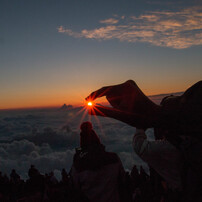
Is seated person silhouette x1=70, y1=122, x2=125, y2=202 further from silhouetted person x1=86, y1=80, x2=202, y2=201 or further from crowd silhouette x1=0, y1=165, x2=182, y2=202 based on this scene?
silhouetted person x1=86, y1=80, x2=202, y2=201

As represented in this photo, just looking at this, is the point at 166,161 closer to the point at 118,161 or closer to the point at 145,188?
the point at 118,161

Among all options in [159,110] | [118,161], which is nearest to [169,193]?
[159,110]

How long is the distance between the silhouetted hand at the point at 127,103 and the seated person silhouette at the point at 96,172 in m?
2.56

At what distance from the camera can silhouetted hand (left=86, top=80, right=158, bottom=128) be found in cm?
115

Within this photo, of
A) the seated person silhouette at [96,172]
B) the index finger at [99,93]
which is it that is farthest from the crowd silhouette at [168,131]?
the seated person silhouette at [96,172]

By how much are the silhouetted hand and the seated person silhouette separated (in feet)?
8.38

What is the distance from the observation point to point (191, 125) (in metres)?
1.22

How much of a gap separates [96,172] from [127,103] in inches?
109

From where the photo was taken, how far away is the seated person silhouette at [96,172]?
11.9 feet

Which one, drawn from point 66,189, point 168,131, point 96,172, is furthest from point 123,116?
point 66,189

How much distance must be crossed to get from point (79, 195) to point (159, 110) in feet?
9.47

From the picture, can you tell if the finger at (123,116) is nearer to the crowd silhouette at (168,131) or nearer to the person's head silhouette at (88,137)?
the crowd silhouette at (168,131)

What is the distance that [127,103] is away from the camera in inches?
45.4

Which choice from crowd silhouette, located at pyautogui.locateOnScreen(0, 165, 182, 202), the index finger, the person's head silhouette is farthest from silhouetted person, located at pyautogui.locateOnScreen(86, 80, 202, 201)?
the person's head silhouette
